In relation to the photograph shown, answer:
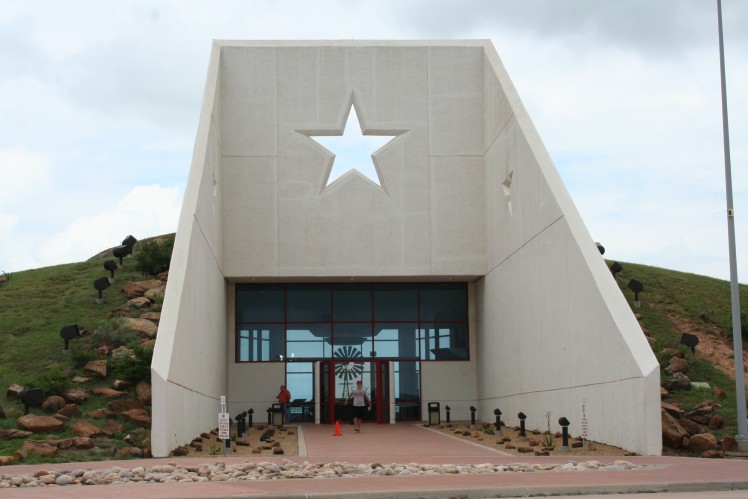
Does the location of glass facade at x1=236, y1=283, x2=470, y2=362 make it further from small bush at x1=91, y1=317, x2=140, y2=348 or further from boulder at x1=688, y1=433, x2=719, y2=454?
boulder at x1=688, y1=433, x2=719, y2=454

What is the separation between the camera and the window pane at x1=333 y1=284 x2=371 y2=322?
30.9m

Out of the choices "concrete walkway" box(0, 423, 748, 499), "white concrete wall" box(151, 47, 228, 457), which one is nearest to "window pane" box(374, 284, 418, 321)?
"white concrete wall" box(151, 47, 228, 457)

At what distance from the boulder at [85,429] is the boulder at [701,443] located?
1132 cm

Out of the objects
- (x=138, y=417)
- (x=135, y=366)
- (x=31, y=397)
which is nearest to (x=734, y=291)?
(x=138, y=417)

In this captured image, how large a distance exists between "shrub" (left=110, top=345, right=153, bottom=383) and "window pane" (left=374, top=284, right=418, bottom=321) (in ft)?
32.8

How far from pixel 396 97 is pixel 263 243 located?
19.7 ft

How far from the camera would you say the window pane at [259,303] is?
3077cm

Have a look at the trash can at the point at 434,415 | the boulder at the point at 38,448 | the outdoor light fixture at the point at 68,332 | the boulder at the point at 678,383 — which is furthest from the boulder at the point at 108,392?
the boulder at the point at 678,383

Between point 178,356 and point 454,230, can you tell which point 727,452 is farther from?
point 454,230

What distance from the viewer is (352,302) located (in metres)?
31.0

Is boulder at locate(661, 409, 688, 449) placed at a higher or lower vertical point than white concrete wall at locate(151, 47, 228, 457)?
lower

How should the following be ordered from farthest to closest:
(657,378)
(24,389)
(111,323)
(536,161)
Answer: (111,323) < (536,161) < (24,389) < (657,378)

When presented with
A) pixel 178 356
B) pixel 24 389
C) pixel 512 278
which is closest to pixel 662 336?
pixel 512 278

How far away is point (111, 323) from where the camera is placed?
25344mm
